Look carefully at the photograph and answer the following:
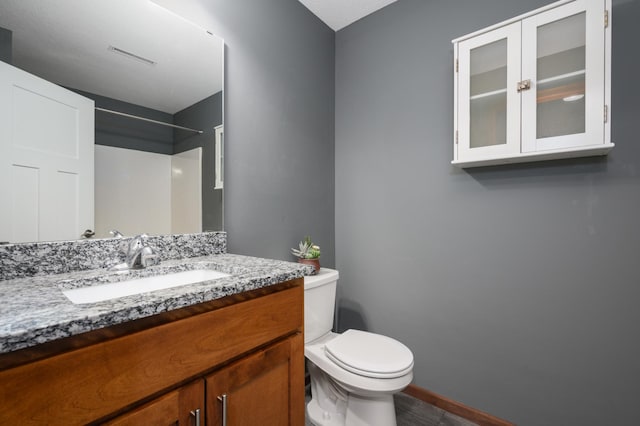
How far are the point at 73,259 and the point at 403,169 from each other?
170 cm

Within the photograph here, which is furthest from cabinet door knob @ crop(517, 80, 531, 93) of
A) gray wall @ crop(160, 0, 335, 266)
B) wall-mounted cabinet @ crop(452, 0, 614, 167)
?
gray wall @ crop(160, 0, 335, 266)

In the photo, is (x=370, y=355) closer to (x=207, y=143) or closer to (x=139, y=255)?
(x=139, y=255)

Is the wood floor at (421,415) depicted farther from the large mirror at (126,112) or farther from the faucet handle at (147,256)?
the large mirror at (126,112)

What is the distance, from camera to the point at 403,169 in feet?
6.08

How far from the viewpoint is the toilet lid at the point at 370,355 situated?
4.02 ft

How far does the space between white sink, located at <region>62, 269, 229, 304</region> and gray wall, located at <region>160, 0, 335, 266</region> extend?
385mm

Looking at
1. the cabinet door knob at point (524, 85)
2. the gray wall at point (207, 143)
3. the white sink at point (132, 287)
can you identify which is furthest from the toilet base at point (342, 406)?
the cabinet door knob at point (524, 85)

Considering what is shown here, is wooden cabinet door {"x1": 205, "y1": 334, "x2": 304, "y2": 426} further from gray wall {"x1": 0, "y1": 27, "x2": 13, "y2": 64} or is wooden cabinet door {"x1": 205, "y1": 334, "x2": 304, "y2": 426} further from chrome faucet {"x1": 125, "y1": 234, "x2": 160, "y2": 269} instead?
gray wall {"x1": 0, "y1": 27, "x2": 13, "y2": 64}

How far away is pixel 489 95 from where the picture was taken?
1.42 metres

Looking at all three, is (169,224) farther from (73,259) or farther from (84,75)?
(84,75)

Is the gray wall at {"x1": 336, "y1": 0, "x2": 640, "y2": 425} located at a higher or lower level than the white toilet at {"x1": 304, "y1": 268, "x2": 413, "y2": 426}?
higher

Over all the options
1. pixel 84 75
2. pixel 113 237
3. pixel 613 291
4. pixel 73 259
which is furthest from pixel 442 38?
pixel 73 259

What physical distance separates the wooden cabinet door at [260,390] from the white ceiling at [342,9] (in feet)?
6.65

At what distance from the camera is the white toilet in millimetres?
1227
